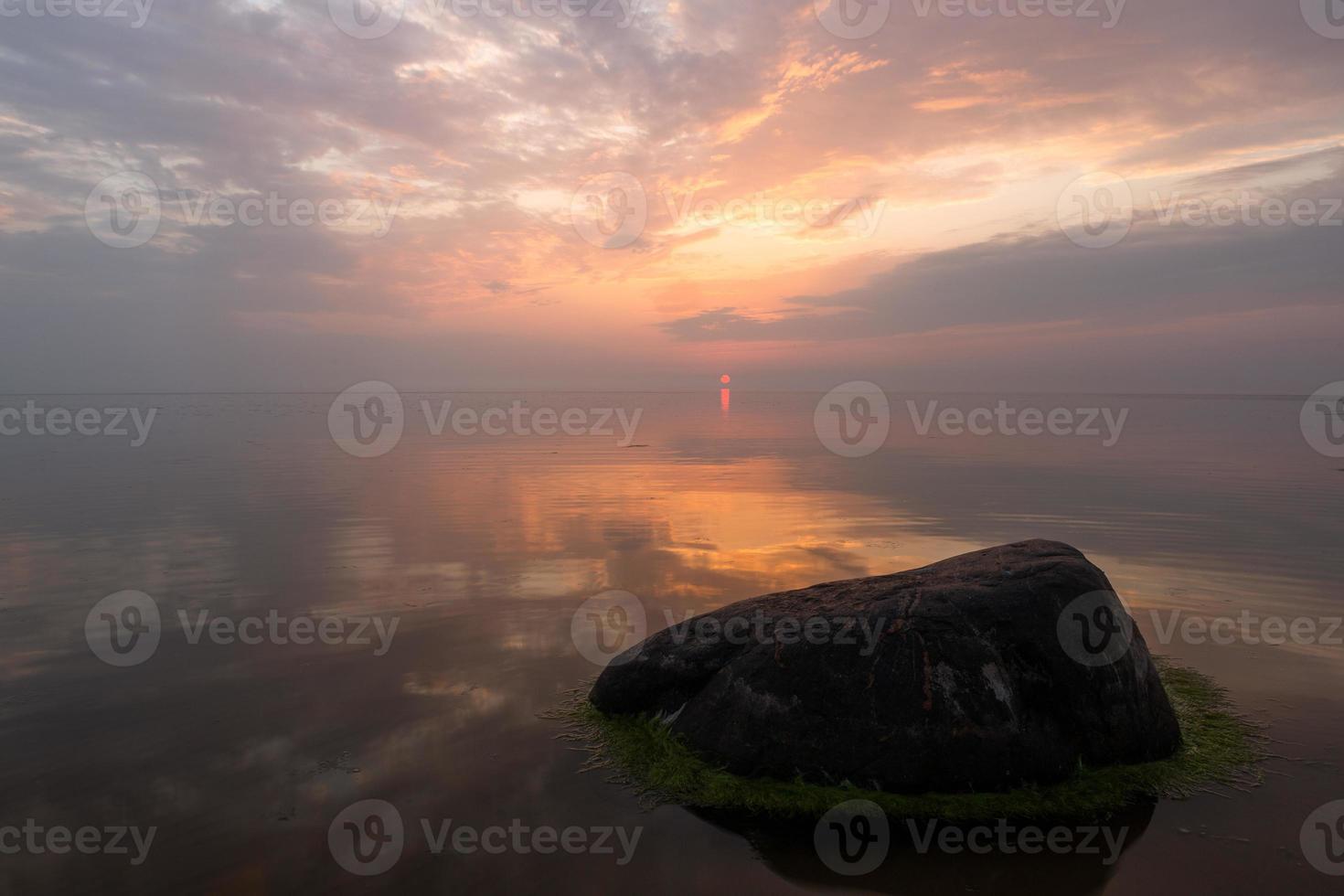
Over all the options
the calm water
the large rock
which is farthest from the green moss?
the calm water

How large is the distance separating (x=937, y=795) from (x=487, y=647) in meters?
6.09

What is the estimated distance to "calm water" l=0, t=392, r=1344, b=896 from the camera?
575 centimetres

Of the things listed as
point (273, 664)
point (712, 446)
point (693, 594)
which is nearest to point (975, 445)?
point (712, 446)

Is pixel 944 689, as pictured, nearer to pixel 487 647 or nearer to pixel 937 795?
pixel 937 795

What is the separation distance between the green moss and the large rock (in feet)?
0.40

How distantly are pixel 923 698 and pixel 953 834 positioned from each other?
43.1 inches

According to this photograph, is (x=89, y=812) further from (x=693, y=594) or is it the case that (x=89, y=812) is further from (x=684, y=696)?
(x=693, y=594)

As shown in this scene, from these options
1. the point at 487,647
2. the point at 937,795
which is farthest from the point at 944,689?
the point at 487,647

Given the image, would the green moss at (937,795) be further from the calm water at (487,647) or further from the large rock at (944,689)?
the calm water at (487,647)

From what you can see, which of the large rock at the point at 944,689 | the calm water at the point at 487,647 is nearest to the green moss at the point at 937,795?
the large rock at the point at 944,689

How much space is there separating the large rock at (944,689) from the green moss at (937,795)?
0.12 meters

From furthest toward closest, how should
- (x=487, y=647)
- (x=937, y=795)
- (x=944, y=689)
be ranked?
(x=487, y=647)
(x=944, y=689)
(x=937, y=795)

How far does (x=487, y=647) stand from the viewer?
1012 centimetres

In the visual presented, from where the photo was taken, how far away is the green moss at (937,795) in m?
6.36
